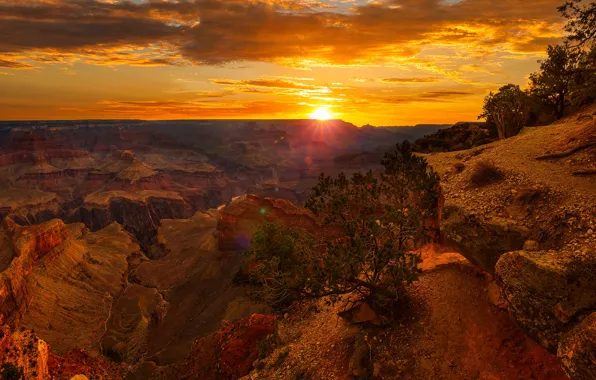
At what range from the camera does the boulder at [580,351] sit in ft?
29.0

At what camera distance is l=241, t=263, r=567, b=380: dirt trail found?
42.9 ft

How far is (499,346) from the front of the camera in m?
13.6

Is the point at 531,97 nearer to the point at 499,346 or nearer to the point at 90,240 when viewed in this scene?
the point at 499,346

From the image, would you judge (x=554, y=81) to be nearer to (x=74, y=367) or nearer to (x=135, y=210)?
(x=74, y=367)

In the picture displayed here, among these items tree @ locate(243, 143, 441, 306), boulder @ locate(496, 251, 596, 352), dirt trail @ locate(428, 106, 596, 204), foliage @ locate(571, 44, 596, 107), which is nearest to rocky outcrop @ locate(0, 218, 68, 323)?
tree @ locate(243, 143, 441, 306)

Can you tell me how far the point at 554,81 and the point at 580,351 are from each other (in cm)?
3427

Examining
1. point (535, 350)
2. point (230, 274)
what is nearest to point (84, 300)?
point (230, 274)

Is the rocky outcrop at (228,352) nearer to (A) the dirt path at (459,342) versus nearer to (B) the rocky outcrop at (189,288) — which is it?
(A) the dirt path at (459,342)

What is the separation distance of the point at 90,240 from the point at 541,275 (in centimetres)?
10014

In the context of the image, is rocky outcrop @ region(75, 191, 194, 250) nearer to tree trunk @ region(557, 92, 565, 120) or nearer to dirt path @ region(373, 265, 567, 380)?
dirt path @ region(373, 265, 567, 380)

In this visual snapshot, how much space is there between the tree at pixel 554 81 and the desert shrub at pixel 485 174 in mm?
19354

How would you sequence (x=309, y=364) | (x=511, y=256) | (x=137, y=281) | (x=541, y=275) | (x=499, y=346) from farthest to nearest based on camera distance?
(x=137, y=281) < (x=309, y=364) < (x=499, y=346) < (x=511, y=256) < (x=541, y=275)

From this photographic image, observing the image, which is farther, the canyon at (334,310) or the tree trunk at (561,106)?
the tree trunk at (561,106)

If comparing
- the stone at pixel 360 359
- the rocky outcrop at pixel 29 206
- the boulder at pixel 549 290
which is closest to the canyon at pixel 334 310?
the boulder at pixel 549 290
